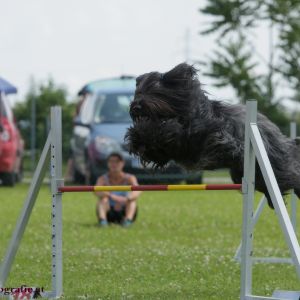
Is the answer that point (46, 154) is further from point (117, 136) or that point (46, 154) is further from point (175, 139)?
point (117, 136)

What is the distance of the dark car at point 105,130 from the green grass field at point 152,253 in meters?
1.69

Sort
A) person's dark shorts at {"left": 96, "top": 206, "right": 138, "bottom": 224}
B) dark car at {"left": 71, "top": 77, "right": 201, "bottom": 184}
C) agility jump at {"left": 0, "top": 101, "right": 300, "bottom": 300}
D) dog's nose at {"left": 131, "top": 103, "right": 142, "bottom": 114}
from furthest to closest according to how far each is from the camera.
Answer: dark car at {"left": 71, "top": 77, "right": 201, "bottom": 184} → person's dark shorts at {"left": 96, "top": 206, "right": 138, "bottom": 224} → dog's nose at {"left": 131, "top": 103, "right": 142, "bottom": 114} → agility jump at {"left": 0, "top": 101, "right": 300, "bottom": 300}

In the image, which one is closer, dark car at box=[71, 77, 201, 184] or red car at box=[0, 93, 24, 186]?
dark car at box=[71, 77, 201, 184]

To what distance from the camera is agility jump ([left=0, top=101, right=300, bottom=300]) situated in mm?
4824

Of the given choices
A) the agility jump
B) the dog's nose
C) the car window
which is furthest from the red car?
the dog's nose

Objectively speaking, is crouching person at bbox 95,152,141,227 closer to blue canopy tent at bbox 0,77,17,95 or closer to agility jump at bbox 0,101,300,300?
agility jump at bbox 0,101,300,300

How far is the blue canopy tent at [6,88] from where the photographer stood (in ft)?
50.8

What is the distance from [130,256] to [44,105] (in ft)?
75.8

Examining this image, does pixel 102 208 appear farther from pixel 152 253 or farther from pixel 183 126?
pixel 183 126

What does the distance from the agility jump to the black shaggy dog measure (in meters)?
0.20

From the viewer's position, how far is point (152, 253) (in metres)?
7.92

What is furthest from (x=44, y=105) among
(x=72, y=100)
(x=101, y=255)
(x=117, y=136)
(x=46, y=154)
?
(x=46, y=154)

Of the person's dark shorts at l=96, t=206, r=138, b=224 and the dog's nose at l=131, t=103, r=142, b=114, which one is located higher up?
the dog's nose at l=131, t=103, r=142, b=114

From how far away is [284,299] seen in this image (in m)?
5.07
